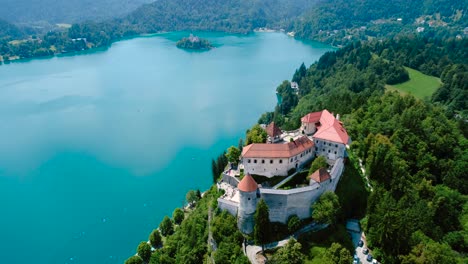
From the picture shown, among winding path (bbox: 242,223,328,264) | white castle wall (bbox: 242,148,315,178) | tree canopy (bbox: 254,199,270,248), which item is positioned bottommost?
winding path (bbox: 242,223,328,264)

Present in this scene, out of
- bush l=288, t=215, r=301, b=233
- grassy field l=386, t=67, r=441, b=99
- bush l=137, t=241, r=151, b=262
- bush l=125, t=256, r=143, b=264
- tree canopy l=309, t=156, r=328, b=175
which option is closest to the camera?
bush l=288, t=215, r=301, b=233

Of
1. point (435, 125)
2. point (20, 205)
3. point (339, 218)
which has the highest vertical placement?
point (435, 125)

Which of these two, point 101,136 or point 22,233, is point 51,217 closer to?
point 22,233

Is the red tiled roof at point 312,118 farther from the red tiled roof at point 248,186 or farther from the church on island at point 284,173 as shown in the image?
the red tiled roof at point 248,186

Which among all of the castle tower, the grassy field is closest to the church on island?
the castle tower

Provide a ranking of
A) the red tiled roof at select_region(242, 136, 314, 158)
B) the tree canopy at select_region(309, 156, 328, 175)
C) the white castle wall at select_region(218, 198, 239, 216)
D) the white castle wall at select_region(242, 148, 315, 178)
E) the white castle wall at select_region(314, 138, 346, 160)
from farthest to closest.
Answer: the white castle wall at select_region(314, 138, 346, 160)
the white castle wall at select_region(242, 148, 315, 178)
the red tiled roof at select_region(242, 136, 314, 158)
the tree canopy at select_region(309, 156, 328, 175)
the white castle wall at select_region(218, 198, 239, 216)

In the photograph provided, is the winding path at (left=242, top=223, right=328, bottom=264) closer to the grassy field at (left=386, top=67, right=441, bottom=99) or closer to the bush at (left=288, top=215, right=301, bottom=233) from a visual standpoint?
the bush at (left=288, top=215, right=301, bottom=233)

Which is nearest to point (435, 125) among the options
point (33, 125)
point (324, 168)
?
point (324, 168)
